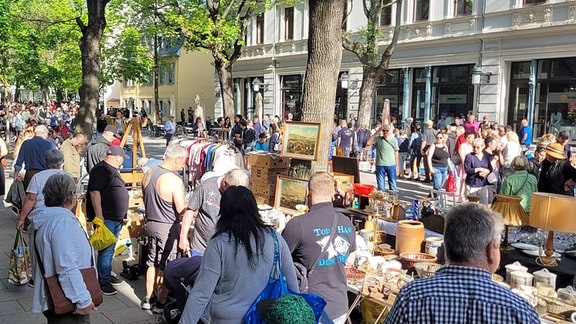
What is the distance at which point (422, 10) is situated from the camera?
78.1 ft

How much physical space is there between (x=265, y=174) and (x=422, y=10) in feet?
60.1

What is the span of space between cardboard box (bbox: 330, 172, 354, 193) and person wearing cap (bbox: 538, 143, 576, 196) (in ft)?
8.87

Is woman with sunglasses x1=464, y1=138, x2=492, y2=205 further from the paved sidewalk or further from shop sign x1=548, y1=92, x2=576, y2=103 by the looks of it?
shop sign x1=548, y1=92, x2=576, y2=103

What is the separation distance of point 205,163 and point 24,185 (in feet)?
11.0

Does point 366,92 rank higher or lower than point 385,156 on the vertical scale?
higher

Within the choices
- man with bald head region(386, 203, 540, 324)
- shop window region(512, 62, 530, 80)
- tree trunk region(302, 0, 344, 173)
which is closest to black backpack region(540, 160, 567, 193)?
tree trunk region(302, 0, 344, 173)

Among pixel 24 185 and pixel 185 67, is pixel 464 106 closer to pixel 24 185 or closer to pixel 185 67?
pixel 24 185

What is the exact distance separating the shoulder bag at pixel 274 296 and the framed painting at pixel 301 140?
429 cm

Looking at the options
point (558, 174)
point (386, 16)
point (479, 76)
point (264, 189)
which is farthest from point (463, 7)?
point (264, 189)

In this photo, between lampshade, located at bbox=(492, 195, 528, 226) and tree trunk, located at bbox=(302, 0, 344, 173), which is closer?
lampshade, located at bbox=(492, 195, 528, 226)

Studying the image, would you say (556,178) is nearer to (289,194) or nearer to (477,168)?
(477,168)

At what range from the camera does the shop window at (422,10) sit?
77.2 feet

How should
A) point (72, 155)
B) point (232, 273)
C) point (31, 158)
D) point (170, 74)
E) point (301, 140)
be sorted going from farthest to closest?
point (170, 74), point (72, 155), point (31, 158), point (301, 140), point (232, 273)

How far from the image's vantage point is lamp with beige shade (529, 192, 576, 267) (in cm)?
469
